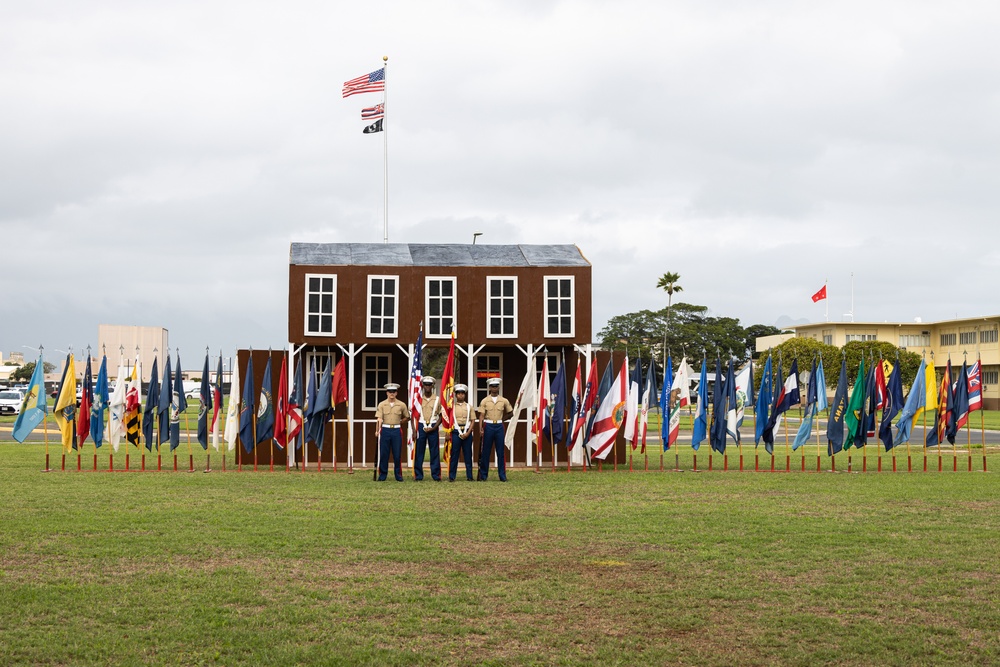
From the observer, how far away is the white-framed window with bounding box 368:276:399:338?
26.4 metres

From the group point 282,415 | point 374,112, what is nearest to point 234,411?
point 282,415

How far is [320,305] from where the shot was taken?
26.3 m

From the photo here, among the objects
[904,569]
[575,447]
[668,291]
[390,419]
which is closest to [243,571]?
[904,569]

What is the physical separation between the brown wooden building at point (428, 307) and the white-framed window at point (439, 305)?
0.08 ft

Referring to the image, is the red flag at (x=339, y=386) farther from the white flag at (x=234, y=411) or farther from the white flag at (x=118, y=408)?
the white flag at (x=118, y=408)

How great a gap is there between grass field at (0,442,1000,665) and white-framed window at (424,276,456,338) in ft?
27.7

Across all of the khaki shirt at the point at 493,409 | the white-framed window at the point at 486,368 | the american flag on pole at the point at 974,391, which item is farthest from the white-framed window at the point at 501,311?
the american flag on pole at the point at 974,391

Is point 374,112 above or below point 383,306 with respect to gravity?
above

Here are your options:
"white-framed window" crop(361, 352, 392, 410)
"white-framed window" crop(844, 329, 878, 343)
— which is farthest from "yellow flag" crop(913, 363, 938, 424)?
"white-framed window" crop(844, 329, 878, 343)

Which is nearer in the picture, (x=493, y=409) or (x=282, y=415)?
(x=493, y=409)

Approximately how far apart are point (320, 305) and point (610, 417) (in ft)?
23.7

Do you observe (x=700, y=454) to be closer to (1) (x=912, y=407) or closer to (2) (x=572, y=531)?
(1) (x=912, y=407)

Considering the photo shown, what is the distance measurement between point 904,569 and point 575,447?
13825mm

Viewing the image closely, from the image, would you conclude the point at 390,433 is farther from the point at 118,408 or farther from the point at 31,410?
the point at 31,410
